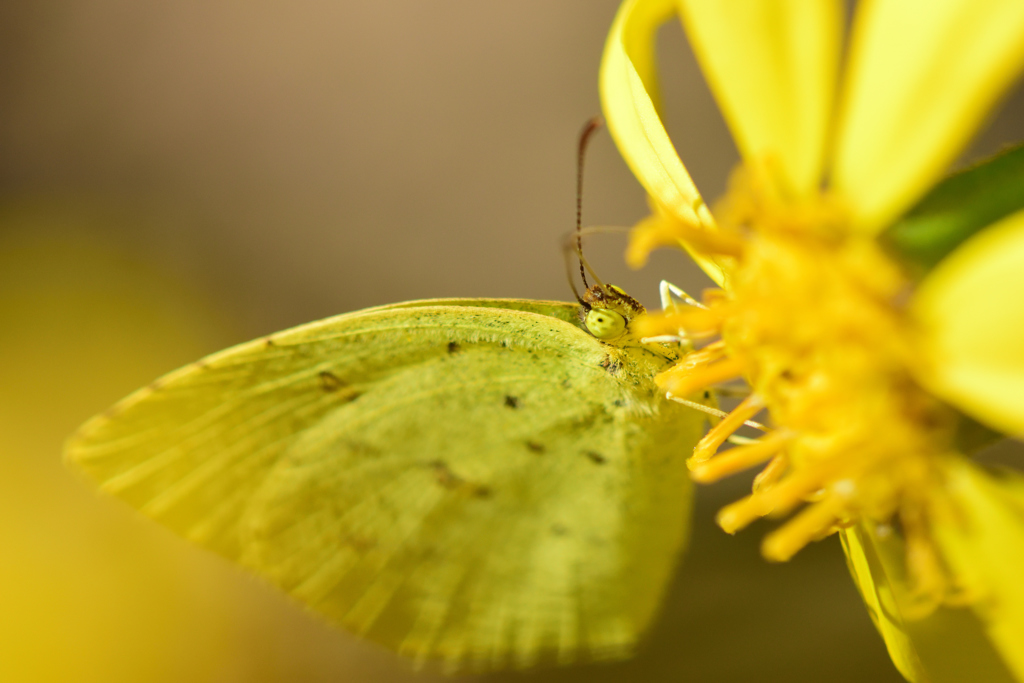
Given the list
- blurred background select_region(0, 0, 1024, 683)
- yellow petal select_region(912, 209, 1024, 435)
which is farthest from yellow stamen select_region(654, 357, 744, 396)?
blurred background select_region(0, 0, 1024, 683)

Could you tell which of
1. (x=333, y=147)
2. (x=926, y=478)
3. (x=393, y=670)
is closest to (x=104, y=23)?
(x=333, y=147)

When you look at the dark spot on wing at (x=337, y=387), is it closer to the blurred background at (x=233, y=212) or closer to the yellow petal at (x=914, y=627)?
the yellow petal at (x=914, y=627)

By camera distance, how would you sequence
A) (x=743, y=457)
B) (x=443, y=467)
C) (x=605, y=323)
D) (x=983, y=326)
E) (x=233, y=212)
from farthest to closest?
(x=233, y=212), (x=443, y=467), (x=605, y=323), (x=743, y=457), (x=983, y=326)

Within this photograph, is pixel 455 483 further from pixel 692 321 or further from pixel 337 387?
pixel 692 321

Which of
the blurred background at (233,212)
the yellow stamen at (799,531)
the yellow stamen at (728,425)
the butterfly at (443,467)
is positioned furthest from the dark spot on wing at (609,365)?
the blurred background at (233,212)

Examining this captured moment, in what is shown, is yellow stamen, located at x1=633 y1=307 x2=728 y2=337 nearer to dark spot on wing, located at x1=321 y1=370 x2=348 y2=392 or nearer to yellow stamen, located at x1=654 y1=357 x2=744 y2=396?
yellow stamen, located at x1=654 y1=357 x2=744 y2=396

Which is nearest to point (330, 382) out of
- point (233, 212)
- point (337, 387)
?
point (337, 387)
